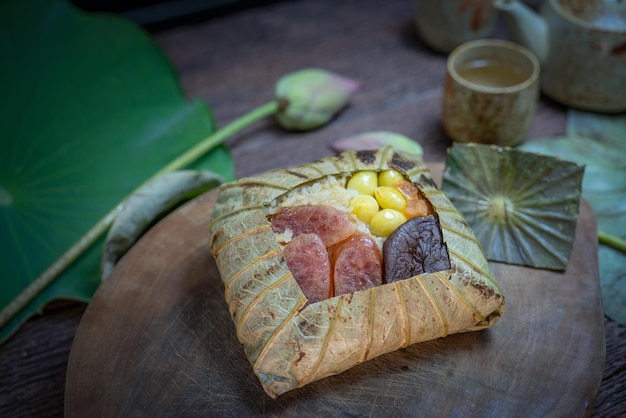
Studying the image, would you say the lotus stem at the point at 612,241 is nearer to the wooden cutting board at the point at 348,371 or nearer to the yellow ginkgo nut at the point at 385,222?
the wooden cutting board at the point at 348,371

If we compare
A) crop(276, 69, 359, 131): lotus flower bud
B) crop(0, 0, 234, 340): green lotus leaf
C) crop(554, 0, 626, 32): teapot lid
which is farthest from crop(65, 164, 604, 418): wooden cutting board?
crop(554, 0, 626, 32): teapot lid

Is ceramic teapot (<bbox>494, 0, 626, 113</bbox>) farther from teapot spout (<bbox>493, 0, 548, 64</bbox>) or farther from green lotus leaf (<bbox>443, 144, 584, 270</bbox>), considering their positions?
green lotus leaf (<bbox>443, 144, 584, 270</bbox>)

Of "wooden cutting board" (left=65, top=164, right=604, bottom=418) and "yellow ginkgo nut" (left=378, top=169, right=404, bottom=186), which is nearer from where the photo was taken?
"wooden cutting board" (left=65, top=164, right=604, bottom=418)

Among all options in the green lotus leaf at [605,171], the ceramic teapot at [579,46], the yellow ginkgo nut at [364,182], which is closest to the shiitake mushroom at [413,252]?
the yellow ginkgo nut at [364,182]

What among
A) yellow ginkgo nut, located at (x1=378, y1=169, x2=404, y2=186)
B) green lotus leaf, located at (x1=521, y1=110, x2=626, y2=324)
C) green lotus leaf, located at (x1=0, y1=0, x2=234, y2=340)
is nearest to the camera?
yellow ginkgo nut, located at (x1=378, y1=169, x2=404, y2=186)

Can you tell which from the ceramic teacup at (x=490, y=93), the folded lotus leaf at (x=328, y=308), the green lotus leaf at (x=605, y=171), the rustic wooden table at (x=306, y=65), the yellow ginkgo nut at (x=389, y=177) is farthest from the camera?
the rustic wooden table at (x=306, y=65)

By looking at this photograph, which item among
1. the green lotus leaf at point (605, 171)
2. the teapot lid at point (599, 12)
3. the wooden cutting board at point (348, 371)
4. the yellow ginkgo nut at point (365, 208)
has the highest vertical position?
the teapot lid at point (599, 12)
